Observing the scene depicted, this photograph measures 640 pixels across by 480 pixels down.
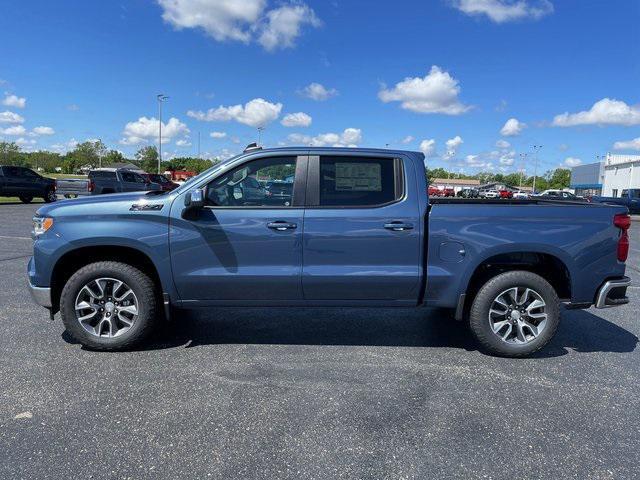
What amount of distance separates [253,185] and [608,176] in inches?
2954

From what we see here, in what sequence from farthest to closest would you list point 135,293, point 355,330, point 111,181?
point 111,181 → point 355,330 → point 135,293

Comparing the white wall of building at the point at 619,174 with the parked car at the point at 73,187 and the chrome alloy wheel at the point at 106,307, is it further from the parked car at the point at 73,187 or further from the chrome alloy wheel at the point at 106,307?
the chrome alloy wheel at the point at 106,307

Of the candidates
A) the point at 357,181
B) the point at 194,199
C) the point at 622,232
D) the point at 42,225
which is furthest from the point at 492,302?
the point at 42,225

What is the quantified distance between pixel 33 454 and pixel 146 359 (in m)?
1.48

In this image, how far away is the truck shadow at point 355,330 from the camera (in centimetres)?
477

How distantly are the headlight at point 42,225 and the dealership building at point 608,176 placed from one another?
65.1 m

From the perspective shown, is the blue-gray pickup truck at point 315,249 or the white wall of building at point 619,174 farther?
the white wall of building at point 619,174

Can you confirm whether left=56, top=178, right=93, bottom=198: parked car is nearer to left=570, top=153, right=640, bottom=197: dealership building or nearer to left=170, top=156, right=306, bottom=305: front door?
left=170, top=156, right=306, bottom=305: front door

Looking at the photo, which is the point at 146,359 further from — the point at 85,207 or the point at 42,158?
the point at 42,158

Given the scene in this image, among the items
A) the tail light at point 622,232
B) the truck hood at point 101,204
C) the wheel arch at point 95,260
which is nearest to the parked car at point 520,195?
the tail light at point 622,232

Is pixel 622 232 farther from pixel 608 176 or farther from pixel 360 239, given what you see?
pixel 608 176

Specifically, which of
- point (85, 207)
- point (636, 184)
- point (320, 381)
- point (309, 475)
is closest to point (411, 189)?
point (320, 381)

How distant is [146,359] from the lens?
13.9 feet

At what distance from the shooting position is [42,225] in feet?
14.0
